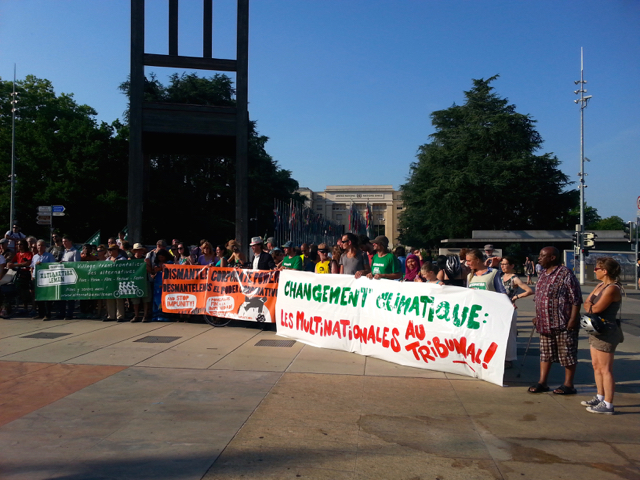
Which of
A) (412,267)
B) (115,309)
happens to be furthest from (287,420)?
(115,309)

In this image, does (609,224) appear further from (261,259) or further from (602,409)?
(602,409)

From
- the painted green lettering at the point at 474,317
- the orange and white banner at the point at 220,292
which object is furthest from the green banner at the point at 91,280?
the painted green lettering at the point at 474,317

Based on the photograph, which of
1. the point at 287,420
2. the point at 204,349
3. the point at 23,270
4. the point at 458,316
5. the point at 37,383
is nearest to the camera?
the point at 287,420

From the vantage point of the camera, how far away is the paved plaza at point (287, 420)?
13.5ft

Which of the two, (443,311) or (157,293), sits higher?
(443,311)

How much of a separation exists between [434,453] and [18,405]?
4182 mm

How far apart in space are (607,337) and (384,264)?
3743mm

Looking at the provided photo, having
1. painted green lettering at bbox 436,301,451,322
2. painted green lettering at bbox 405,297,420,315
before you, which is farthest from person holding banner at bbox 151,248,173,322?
painted green lettering at bbox 436,301,451,322

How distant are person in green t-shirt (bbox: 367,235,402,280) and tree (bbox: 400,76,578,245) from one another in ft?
130

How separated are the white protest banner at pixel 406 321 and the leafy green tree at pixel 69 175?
3187cm

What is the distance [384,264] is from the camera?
344 inches

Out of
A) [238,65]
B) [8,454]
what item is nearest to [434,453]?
[8,454]

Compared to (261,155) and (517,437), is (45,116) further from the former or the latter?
(517,437)

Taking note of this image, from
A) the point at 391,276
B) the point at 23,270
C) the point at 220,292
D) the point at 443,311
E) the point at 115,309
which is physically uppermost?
the point at 391,276
